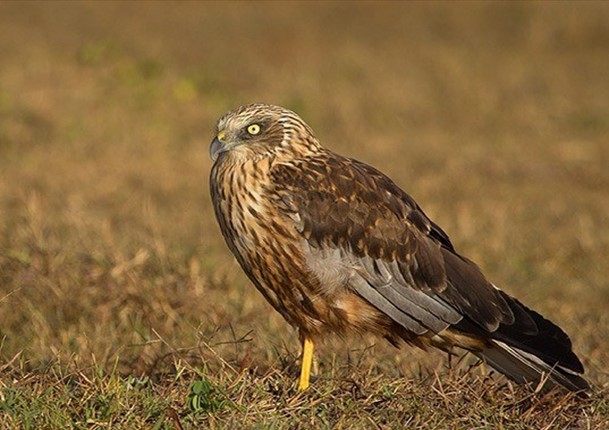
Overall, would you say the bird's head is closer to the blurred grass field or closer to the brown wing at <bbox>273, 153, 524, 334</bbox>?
the brown wing at <bbox>273, 153, 524, 334</bbox>

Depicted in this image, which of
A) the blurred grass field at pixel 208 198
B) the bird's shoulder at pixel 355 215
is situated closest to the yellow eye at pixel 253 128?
the bird's shoulder at pixel 355 215

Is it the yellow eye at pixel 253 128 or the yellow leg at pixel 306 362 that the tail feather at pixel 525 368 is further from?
the yellow eye at pixel 253 128

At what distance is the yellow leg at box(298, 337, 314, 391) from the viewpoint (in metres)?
4.38

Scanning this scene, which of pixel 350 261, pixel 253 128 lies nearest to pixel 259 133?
pixel 253 128

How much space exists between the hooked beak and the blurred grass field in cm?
71

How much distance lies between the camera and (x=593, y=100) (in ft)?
47.8

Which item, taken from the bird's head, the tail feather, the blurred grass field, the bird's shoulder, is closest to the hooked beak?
the bird's head

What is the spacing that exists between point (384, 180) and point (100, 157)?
6682 millimetres

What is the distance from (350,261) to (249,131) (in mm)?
667

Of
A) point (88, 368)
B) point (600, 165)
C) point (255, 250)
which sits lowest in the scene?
point (600, 165)

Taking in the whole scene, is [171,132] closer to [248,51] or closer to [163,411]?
[248,51]

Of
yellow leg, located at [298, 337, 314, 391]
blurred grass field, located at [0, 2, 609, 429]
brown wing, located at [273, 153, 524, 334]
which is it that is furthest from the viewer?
brown wing, located at [273, 153, 524, 334]

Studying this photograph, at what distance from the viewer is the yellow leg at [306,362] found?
438cm

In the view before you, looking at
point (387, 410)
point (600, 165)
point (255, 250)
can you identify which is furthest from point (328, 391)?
point (600, 165)
